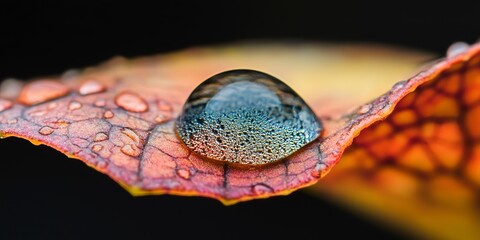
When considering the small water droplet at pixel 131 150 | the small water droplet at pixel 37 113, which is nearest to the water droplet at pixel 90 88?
the small water droplet at pixel 37 113

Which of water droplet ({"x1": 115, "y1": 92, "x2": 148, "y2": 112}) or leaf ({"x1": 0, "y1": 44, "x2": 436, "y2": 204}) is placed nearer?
leaf ({"x1": 0, "y1": 44, "x2": 436, "y2": 204})

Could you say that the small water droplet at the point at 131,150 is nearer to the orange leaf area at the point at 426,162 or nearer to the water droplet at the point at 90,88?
the water droplet at the point at 90,88

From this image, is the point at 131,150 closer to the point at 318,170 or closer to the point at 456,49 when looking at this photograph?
the point at 318,170

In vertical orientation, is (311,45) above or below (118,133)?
above

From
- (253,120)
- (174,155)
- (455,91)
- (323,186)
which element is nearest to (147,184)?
(174,155)

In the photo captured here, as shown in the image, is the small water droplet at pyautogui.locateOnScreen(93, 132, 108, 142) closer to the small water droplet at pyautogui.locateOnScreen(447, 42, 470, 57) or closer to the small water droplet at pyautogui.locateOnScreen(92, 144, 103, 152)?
the small water droplet at pyautogui.locateOnScreen(92, 144, 103, 152)

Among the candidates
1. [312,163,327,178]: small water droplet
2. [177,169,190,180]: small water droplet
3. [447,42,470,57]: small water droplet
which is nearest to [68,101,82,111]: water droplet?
[177,169,190,180]: small water droplet

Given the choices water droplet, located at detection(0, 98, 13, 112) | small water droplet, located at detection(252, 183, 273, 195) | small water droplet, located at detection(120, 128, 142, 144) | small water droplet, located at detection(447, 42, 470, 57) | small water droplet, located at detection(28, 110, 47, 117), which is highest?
small water droplet, located at detection(447, 42, 470, 57)

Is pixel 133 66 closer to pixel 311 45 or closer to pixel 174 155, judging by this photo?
pixel 174 155
